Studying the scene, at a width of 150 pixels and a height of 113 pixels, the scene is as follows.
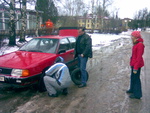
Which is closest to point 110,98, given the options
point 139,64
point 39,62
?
point 139,64

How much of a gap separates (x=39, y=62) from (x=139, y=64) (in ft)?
8.67

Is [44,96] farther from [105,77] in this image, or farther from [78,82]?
[105,77]

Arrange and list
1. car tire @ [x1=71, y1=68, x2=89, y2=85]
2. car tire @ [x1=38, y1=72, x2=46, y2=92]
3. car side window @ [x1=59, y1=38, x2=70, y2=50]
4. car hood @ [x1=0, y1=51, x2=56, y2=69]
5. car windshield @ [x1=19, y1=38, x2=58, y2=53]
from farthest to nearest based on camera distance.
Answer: car side window @ [x1=59, y1=38, x2=70, y2=50]
car windshield @ [x1=19, y1=38, x2=58, y2=53]
car tire @ [x1=71, y1=68, x2=89, y2=85]
car tire @ [x1=38, y1=72, x2=46, y2=92]
car hood @ [x1=0, y1=51, x2=56, y2=69]

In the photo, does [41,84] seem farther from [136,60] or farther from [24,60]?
[136,60]

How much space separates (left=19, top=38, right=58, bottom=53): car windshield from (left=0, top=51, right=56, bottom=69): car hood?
0.32 m

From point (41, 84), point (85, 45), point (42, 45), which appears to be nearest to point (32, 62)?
point (41, 84)

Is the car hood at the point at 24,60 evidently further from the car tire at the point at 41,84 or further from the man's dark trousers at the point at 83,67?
the man's dark trousers at the point at 83,67

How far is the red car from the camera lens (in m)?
4.28

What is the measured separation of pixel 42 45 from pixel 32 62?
1441 mm

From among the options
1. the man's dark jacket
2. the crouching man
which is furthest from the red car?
the man's dark jacket

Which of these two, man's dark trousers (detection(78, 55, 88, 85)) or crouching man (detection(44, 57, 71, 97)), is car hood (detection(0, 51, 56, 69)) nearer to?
crouching man (detection(44, 57, 71, 97))

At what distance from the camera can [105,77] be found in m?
6.34

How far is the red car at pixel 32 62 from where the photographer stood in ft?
14.0

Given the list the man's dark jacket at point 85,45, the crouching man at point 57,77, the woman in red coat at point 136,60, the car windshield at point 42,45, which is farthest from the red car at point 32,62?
the woman in red coat at point 136,60
